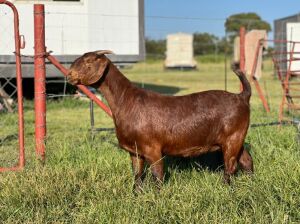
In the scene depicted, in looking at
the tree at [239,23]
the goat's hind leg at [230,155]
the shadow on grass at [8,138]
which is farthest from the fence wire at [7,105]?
the tree at [239,23]

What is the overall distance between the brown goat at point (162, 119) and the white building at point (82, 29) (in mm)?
6460

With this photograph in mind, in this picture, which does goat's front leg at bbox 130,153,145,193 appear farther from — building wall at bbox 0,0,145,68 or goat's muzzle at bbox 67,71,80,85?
building wall at bbox 0,0,145,68

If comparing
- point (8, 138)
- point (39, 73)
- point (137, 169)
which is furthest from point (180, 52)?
point (137, 169)

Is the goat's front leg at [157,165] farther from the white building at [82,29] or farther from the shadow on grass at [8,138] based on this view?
the white building at [82,29]

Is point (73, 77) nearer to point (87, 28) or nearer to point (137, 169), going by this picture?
point (137, 169)

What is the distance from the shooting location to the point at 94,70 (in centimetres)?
429

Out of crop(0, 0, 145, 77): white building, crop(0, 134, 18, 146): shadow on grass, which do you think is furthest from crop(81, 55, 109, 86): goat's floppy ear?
crop(0, 0, 145, 77): white building

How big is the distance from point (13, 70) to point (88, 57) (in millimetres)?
7115

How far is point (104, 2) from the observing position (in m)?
11.6

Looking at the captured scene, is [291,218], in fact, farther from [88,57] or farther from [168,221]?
[88,57]

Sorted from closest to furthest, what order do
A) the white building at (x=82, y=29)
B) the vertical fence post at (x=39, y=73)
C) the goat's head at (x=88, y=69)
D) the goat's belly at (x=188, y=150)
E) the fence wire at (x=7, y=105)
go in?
the goat's head at (x=88, y=69), the goat's belly at (x=188, y=150), the vertical fence post at (x=39, y=73), the fence wire at (x=7, y=105), the white building at (x=82, y=29)

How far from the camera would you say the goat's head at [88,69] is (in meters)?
4.29

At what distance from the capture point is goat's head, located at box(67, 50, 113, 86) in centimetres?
429

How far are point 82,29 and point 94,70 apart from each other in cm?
740
